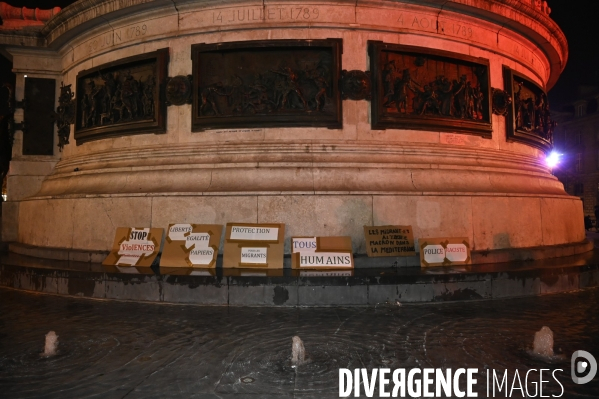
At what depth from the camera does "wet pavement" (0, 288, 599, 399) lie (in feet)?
13.4

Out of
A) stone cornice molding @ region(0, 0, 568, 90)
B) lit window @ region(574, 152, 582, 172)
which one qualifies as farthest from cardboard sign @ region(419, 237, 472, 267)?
lit window @ region(574, 152, 582, 172)

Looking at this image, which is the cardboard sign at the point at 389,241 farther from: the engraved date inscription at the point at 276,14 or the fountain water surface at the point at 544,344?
the engraved date inscription at the point at 276,14

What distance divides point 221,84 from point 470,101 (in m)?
6.05

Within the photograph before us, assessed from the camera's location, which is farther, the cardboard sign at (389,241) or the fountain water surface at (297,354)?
the cardboard sign at (389,241)

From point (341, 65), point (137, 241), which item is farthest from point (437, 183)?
point (137, 241)

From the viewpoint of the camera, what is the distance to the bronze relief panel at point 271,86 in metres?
9.93

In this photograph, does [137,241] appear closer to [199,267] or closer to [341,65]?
[199,267]

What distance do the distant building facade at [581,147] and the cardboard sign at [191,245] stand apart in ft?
194

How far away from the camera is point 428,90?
10500 mm

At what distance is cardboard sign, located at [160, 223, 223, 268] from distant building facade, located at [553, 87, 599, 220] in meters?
59.0

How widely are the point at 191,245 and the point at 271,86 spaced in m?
3.89

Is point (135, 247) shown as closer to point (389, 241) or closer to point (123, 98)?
point (123, 98)

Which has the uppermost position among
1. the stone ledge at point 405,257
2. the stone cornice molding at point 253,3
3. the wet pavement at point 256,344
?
the stone cornice molding at point 253,3

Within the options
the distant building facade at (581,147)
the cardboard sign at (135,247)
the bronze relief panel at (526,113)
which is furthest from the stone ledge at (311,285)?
A: the distant building facade at (581,147)
